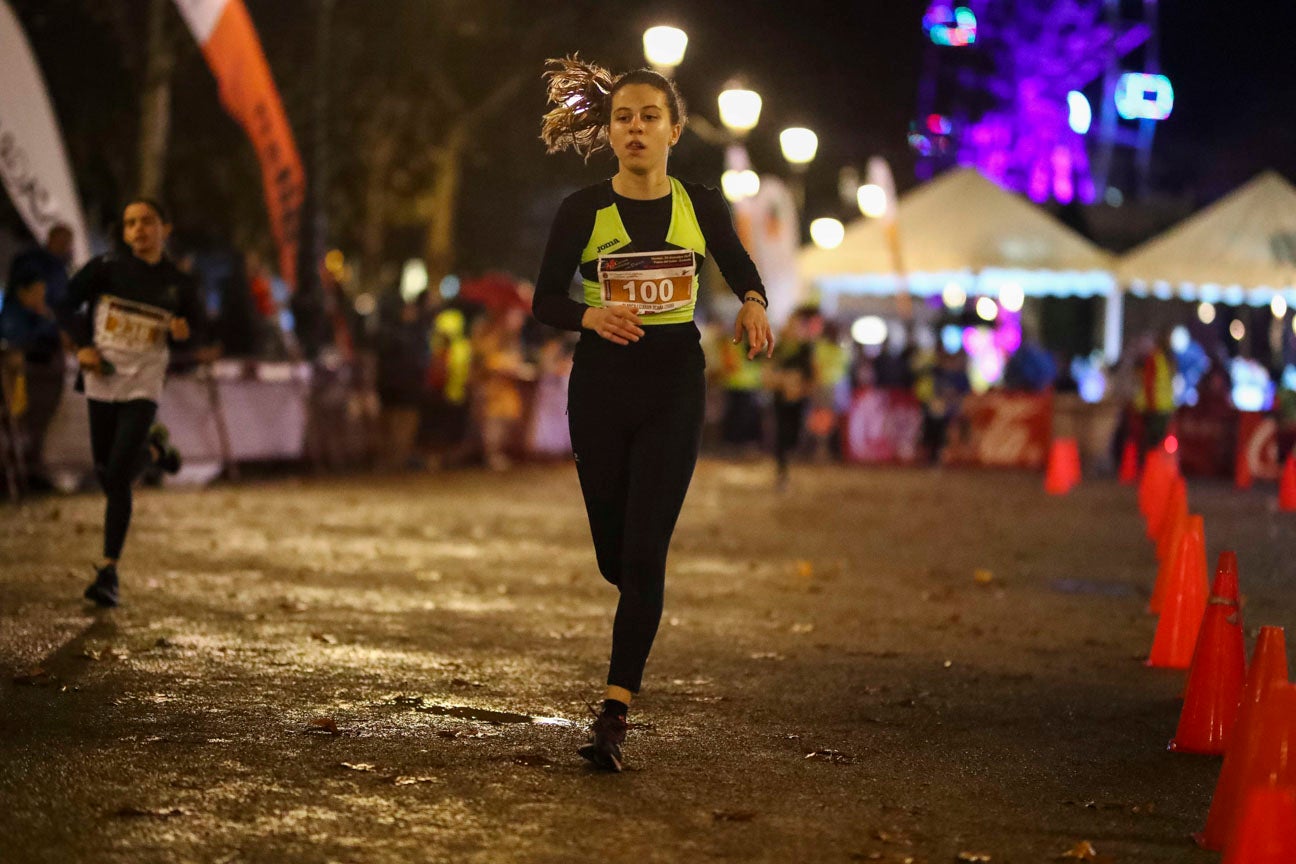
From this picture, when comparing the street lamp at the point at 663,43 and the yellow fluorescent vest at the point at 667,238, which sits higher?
the street lamp at the point at 663,43

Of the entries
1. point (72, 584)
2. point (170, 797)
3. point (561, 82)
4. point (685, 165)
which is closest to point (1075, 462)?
point (72, 584)

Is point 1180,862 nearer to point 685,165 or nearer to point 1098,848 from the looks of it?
point 1098,848

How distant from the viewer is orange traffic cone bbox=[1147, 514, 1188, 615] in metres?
8.20

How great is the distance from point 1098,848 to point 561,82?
3.20 metres

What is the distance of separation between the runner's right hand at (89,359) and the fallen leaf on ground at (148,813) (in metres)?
4.29

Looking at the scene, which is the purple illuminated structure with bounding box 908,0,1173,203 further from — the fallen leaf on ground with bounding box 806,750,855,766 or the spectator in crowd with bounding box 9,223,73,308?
the fallen leaf on ground with bounding box 806,750,855,766

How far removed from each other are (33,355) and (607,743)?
1069 cm

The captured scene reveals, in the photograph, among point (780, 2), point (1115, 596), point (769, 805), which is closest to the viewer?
point (769, 805)

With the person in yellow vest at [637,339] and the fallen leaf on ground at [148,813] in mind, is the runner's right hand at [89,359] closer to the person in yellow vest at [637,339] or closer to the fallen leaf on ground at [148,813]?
the person in yellow vest at [637,339]

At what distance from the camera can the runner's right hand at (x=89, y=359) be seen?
28.5 ft

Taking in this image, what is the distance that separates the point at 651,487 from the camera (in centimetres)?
574

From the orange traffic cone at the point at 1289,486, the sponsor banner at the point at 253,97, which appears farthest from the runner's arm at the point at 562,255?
the orange traffic cone at the point at 1289,486

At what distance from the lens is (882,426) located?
86.8 ft

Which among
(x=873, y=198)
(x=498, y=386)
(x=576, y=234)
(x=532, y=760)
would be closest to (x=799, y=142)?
(x=873, y=198)
